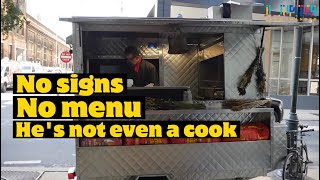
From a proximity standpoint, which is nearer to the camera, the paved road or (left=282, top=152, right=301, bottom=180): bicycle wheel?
(left=282, top=152, right=301, bottom=180): bicycle wheel

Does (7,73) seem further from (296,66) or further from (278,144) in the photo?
(278,144)

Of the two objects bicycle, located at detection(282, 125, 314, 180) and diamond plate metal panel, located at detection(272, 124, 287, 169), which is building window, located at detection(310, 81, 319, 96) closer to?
bicycle, located at detection(282, 125, 314, 180)

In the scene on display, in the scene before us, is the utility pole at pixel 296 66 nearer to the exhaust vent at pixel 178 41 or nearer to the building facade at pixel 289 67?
the exhaust vent at pixel 178 41

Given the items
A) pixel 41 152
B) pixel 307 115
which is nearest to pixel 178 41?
pixel 41 152

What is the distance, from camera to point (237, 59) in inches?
188

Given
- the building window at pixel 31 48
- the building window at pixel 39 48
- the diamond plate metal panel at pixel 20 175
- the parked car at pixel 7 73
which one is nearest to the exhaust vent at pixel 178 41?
the diamond plate metal panel at pixel 20 175

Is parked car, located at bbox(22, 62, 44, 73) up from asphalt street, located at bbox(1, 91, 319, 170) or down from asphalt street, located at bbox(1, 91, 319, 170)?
up

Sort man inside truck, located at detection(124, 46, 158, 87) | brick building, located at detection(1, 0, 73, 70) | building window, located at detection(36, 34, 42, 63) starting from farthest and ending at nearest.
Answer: building window, located at detection(36, 34, 42, 63)
brick building, located at detection(1, 0, 73, 70)
man inside truck, located at detection(124, 46, 158, 87)

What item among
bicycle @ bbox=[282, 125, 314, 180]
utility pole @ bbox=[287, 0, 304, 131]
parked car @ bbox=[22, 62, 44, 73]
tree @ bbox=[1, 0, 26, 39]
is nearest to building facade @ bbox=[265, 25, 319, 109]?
utility pole @ bbox=[287, 0, 304, 131]

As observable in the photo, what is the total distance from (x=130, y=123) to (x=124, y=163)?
0.53m

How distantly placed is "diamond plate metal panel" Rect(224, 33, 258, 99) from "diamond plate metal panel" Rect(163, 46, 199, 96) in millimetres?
3105

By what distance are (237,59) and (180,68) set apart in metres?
3.28

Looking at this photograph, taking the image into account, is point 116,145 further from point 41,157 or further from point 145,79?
point 41,157

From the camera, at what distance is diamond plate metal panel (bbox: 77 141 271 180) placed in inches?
161
